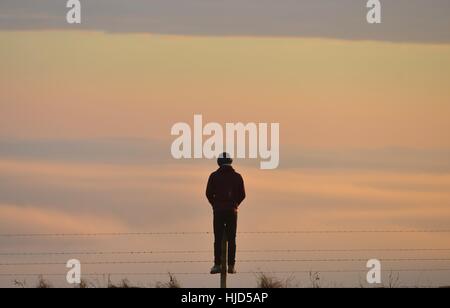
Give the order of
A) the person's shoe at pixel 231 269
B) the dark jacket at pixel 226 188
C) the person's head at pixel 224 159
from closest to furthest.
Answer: the dark jacket at pixel 226 188 → the person's head at pixel 224 159 → the person's shoe at pixel 231 269

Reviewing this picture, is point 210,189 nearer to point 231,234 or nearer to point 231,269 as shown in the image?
point 231,234

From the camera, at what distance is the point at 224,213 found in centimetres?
2000

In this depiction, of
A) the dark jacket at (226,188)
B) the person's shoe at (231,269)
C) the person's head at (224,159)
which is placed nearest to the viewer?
the dark jacket at (226,188)

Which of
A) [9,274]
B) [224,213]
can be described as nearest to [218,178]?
[224,213]

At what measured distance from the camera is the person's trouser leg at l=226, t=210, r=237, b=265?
2003 cm

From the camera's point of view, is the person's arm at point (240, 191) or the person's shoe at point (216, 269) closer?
the person's arm at point (240, 191)

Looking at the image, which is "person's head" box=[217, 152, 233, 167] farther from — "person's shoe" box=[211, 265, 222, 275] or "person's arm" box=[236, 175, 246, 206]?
"person's shoe" box=[211, 265, 222, 275]

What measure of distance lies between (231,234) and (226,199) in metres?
0.59

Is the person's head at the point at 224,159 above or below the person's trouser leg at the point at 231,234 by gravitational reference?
above

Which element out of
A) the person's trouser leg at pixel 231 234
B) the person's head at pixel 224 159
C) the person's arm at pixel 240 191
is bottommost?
the person's trouser leg at pixel 231 234

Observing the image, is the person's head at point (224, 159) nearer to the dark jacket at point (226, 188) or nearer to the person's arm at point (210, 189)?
the dark jacket at point (226, 188)

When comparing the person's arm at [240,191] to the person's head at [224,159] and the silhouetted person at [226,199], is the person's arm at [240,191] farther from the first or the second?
the person's head at [224,159]

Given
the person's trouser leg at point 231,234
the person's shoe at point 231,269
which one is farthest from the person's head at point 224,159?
the person's shoe at point 231,269

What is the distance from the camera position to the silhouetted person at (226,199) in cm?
1991
